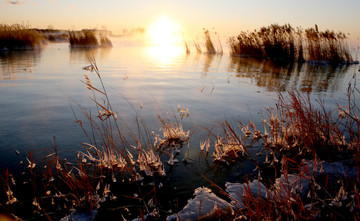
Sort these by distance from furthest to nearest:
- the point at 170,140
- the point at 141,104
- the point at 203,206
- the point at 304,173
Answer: the point at 141,104 < the point at 170,140 < the point at 304,173 < the point at 203,206

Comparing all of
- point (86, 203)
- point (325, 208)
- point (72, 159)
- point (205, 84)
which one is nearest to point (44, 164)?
point (72, 159)

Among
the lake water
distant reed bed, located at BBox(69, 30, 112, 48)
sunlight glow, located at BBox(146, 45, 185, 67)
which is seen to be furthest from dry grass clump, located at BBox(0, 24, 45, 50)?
the lake water

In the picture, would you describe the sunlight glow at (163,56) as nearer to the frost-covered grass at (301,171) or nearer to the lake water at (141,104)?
the lake water at (141,104)

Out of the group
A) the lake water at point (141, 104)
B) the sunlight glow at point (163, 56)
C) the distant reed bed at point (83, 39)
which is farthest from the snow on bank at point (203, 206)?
the distant reed bed at point (83, 39)

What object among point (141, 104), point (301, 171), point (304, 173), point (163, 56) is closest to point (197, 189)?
point (301, 171)

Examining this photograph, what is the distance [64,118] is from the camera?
460 cm

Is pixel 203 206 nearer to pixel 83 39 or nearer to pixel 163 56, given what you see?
pixel 163 56

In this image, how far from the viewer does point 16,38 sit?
19.1m

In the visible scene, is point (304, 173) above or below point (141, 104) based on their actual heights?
below

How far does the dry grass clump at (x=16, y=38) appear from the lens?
1848 cm

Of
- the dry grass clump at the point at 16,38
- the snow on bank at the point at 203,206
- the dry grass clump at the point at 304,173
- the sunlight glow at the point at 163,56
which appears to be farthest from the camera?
A: the dry grass clump at the point at 16,38

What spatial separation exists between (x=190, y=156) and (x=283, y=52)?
1740cm

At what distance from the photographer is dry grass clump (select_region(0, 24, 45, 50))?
18.5 meters

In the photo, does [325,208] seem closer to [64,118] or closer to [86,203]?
[86,203]
